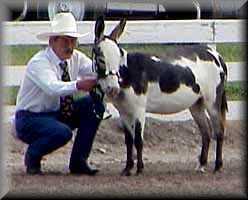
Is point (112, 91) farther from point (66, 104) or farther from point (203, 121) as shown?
point (203, 121)

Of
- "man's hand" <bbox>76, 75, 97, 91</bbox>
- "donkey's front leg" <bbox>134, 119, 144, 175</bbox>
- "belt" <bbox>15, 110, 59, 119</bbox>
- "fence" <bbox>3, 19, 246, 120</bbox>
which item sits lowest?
"donkey's front leg" <bbox>134, 119, 144, 175</bbox>

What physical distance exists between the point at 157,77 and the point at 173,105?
1.04 ft

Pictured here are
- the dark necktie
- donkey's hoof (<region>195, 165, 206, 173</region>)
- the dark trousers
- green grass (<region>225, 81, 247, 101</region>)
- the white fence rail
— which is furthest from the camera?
green grass (<region>225, 81, 247, 101</region>)

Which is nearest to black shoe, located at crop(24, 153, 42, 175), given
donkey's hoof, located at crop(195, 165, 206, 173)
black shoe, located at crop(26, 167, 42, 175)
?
black shoe, located at crop(26, 167, 42, 175)

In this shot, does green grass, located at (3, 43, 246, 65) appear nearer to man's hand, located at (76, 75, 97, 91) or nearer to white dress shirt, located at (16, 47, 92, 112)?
white dress shirt, located at (16, 47, 92, 112)

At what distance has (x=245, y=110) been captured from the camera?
9.01 m

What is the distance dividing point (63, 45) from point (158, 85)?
783 millimetres

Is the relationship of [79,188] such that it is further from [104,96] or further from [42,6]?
[42,6]

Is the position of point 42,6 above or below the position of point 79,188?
above

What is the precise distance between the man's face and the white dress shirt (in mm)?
41

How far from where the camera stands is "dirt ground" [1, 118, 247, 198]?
6.42 m

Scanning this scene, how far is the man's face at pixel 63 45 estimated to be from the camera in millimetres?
6867

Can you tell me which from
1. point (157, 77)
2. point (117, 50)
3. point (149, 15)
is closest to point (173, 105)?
point (157, 77)

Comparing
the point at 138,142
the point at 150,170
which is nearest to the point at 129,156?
the point at 138,142
